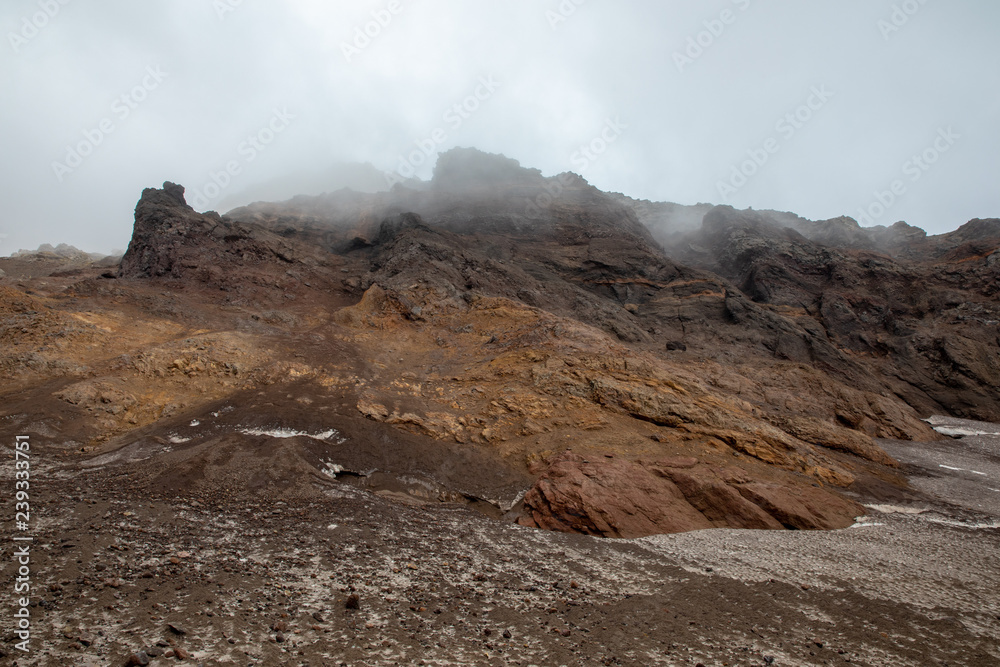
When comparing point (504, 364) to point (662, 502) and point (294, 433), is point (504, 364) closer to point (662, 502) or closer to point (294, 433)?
point (294, 433)

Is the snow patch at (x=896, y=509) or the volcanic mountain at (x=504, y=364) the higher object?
the volcanic mountain at (x=504, y=364)

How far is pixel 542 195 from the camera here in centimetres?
4903

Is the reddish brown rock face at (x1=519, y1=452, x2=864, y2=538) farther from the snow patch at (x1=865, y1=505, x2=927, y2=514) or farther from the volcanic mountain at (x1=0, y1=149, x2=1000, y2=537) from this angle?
the snow patch at (x1=865, y1=505, x2=927, y2=514)

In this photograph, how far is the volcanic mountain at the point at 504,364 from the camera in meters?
12.6

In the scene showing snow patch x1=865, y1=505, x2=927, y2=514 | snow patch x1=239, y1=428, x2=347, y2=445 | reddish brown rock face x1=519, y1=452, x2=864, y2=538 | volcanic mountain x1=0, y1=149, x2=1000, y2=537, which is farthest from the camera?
snow patch x1=865, y1=505, x2=927, y2=514

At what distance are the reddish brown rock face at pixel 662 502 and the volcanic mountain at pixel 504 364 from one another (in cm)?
7

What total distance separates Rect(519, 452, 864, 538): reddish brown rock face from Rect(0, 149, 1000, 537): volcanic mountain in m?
0.07

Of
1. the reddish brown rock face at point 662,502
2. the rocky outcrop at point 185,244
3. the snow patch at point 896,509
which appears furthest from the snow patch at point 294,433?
the snow patch at point 896,509

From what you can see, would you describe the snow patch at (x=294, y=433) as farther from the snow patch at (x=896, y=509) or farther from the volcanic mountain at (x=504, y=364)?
the snow patch at (x=896, y=509)

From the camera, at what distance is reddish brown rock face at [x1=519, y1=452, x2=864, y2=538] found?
11461mm

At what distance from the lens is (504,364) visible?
20516mm

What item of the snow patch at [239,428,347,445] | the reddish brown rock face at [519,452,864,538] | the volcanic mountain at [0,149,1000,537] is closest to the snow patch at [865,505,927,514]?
the reddish brown rock face at [519,452,864,538]

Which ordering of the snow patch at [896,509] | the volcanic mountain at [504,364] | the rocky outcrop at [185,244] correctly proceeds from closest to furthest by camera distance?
the volcanic mountain at [504,364] → the snow patch at [896,509] → the rocky outcrop at [185,244]

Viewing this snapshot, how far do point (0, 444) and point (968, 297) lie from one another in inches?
2311
